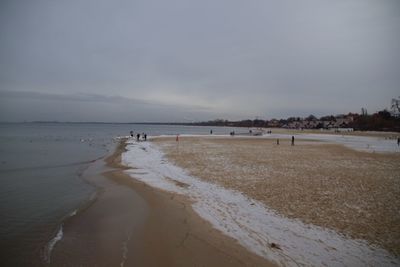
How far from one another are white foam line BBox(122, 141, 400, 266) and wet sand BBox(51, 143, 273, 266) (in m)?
0.46

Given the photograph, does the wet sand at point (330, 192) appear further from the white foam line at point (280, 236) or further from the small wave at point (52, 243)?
the small wave at point (52, 243)

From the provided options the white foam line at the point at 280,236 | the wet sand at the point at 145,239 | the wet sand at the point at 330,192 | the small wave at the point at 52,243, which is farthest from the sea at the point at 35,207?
the wet sand at the point at 330,192

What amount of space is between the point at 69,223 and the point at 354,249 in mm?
8282

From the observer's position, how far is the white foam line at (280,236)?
18.7 feet

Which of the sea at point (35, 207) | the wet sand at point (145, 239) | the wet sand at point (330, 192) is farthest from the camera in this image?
the wet sand at point (330, 192)

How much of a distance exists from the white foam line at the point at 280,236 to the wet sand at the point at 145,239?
1.51ft

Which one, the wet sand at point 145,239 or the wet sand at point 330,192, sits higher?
the wet sand at point 330,192

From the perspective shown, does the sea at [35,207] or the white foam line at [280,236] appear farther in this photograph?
the sea at [35,207]

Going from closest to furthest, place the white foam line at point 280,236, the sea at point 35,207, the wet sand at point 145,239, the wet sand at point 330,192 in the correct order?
the wet sand at point 145,239 → the white foam line at point 280,236 → the sea at point 35,207 → the wet sand at point 330,192

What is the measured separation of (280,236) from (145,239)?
12.4 feet

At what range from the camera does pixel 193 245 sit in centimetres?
635

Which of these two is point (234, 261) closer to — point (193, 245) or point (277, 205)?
point (193, 245)

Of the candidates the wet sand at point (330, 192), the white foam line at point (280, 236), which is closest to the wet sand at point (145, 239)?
the white foam line at point (280, 236)

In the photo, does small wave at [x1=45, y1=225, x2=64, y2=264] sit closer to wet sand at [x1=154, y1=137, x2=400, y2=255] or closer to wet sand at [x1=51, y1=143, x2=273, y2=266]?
wet sand at [x1=51, y1=143, x2=273, y2=266]
